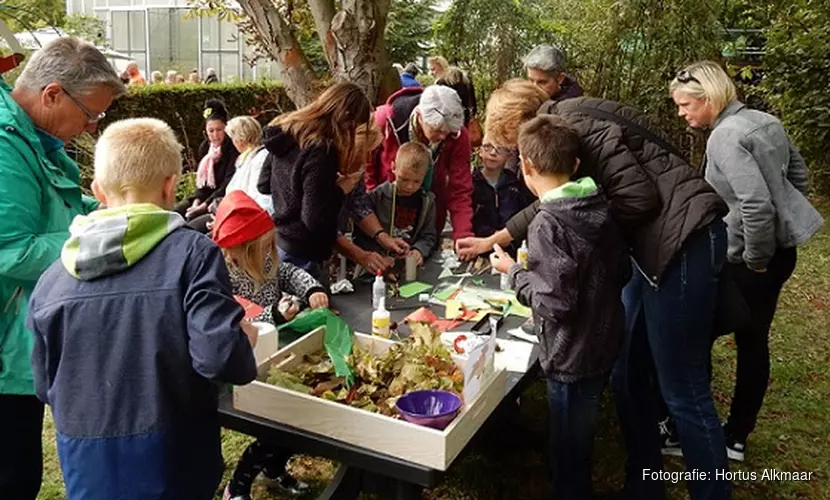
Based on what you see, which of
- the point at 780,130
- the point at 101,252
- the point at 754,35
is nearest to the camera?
the point at 101,252

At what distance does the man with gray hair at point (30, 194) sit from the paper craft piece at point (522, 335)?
1486 millimetres

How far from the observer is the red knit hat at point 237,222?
7.69 ft

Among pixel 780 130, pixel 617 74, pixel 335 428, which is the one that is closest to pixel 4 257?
pixel 335 428

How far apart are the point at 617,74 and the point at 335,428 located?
6.91m

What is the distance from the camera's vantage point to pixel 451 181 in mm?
3762

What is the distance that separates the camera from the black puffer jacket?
2322mm

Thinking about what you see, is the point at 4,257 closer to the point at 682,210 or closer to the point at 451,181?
the point at 682,210

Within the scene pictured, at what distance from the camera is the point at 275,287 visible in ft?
8.73

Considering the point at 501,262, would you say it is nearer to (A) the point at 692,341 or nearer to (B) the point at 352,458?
(A) the point at 692,341

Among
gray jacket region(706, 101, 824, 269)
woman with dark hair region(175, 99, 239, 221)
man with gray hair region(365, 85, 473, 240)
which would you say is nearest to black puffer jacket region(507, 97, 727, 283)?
gray jacket region(706, 101, 824, 269)

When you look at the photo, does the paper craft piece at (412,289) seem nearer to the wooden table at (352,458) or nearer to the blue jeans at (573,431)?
the wooden table at (352,458)

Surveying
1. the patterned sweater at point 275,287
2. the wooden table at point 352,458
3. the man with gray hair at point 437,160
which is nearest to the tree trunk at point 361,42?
the man with gray hair at point 437,160

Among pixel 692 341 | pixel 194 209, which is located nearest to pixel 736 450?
pixel 692 341

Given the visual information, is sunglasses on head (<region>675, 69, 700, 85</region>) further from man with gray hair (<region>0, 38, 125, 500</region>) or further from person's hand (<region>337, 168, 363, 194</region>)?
man with gray hair (<region>0, 38, 125, 500</region>)
